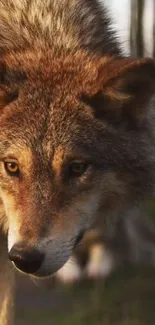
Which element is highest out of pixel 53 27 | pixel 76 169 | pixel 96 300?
pixel 53 27

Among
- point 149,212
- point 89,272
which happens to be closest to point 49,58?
point 89,272

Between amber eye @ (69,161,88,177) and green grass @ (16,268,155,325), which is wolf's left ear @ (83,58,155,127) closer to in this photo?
amber eye @ (69,161,88,177)

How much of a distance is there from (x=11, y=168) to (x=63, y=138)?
318 mm

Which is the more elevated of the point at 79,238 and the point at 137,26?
the point at 79,238

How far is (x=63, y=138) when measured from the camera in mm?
4574

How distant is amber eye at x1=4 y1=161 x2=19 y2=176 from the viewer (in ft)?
14.9

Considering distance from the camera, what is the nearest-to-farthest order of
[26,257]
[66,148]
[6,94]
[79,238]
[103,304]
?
[26,257] < [66,148] < [79,238] < [6,94] < [103,304]

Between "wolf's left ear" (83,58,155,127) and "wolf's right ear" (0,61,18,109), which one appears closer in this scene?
"wolf's left ear" (83,58,155,127)

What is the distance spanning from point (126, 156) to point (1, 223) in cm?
87

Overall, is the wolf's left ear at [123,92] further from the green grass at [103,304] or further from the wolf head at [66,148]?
the green grass at [103,304]

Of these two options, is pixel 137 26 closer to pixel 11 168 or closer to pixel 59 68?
pixel 59 68

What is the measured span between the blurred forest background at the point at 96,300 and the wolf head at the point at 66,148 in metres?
1.75

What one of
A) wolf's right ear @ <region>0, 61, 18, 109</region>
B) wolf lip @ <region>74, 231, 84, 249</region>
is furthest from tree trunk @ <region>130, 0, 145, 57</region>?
wolf lip @ <region>74, 231, 84, 249</region>

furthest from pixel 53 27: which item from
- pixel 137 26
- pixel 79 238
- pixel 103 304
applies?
pixel 137 26
